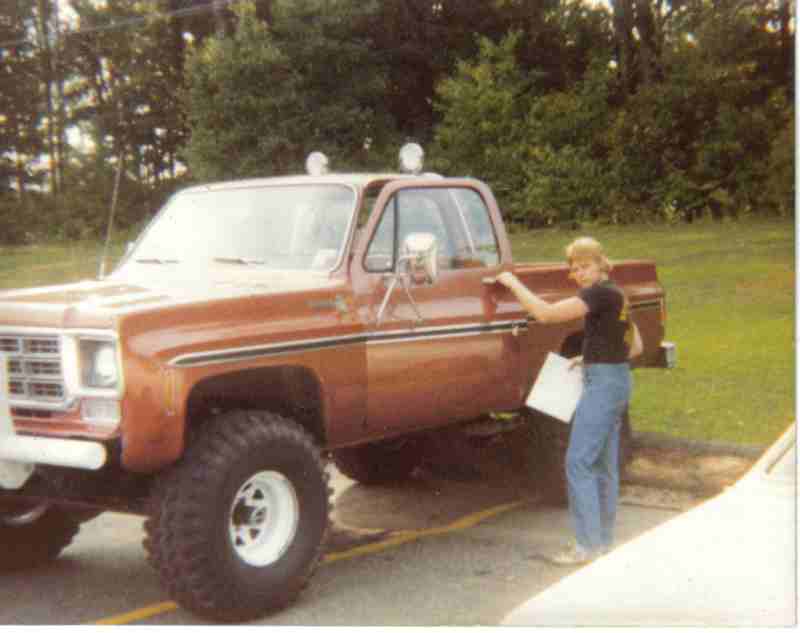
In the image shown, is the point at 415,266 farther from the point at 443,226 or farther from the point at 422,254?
the point at 443,226

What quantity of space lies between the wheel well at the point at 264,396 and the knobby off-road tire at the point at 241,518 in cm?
13

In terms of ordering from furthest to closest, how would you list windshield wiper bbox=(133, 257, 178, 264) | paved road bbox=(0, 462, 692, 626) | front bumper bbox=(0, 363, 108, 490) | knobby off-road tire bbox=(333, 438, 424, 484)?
knobby off-road tire bbox=(333, 438, 424, 484)
windshield wiper bbox=(133, 257, 178, 264)
paved road bbox=(0, 462, 692, 626)
front bumper bbox=(0, 363, 108, 490)

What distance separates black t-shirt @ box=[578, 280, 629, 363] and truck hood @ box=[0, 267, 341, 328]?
1255 mm

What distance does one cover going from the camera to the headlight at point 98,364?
5078mm

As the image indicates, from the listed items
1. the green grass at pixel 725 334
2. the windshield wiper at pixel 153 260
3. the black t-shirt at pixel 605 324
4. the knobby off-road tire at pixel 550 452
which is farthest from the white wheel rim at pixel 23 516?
the green grass at pixel 725 334

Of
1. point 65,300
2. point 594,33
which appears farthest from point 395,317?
point 594,33

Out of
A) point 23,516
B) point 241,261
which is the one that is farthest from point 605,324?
point 23,516

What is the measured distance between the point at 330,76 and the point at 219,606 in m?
19.8

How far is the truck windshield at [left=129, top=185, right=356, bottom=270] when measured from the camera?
6.34 m

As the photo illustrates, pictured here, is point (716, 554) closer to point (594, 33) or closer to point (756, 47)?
point (756, 47)

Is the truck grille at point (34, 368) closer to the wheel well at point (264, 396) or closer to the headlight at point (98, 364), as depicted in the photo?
the headlight at point (98, 364)

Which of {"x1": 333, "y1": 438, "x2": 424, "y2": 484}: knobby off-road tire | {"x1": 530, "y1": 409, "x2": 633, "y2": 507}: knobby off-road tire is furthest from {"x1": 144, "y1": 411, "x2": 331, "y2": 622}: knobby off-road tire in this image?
{"x1": 333, "y1": 438, "x2": 424, "y2": 484}: knobby off-road tire

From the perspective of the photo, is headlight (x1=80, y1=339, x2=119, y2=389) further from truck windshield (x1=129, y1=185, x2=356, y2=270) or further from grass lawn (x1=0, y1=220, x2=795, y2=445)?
grass lawn (x1=0, y1=220, x2=795, y2=445)

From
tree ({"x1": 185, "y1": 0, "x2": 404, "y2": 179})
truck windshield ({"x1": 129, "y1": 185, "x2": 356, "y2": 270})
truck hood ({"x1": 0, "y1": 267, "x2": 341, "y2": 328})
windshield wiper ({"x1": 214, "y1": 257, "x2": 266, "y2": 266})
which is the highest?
tree ({"x1": 185, "y1": 0, "x2": 404, "y2": 179})
